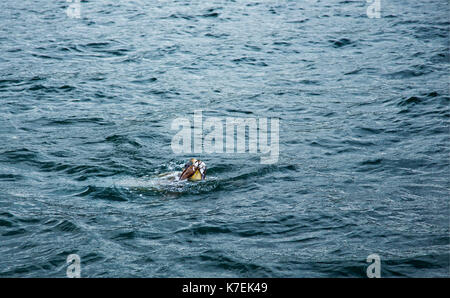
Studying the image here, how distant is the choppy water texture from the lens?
8961 millimetres

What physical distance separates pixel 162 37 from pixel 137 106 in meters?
7.52

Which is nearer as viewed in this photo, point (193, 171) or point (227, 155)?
point (193, 171)

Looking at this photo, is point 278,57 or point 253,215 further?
point 278,57

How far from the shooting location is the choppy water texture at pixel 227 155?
8.96m

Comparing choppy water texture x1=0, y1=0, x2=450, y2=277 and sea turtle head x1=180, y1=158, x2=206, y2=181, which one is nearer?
choppy water texture x1=0, y1=0, x2=450, y2=277

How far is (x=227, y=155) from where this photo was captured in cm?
1297

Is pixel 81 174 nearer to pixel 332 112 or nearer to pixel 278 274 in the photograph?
pixel 278 274

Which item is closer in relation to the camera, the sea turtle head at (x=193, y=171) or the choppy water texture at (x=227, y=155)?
the choppy water texture at (x=227, y=155)

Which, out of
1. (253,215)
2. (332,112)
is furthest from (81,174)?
(332,112)

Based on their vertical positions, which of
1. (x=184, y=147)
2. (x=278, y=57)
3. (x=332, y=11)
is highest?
(x=332, y=11)

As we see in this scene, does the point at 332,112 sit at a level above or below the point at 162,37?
below

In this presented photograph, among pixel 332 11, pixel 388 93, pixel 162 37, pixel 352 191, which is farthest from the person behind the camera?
pixel 332 11
